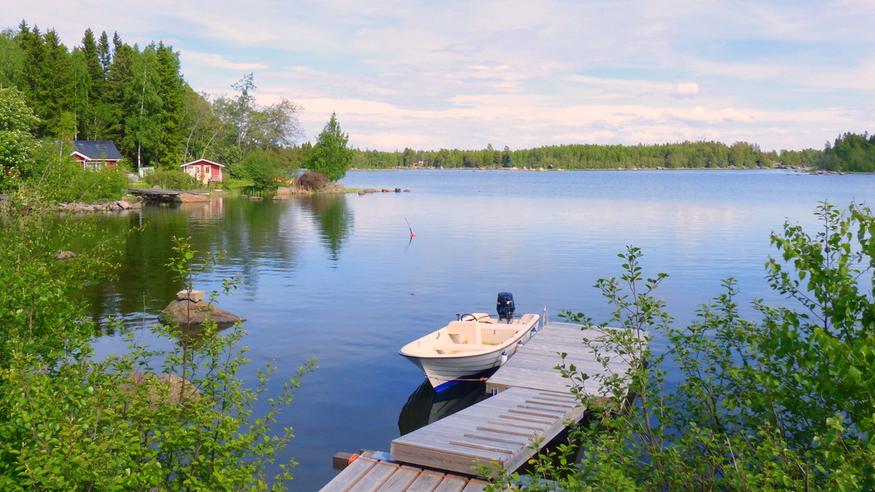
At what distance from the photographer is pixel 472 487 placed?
1073 centimetres

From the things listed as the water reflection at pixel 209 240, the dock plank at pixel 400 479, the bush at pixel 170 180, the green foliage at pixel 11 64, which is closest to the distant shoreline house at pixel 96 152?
the bush at pixel 170 180

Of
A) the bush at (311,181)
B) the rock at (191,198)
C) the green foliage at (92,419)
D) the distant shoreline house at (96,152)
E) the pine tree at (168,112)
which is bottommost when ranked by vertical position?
the rock at (191,198)

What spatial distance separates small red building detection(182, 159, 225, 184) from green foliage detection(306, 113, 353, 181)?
61.6 feet

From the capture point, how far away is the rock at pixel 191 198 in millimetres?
82438

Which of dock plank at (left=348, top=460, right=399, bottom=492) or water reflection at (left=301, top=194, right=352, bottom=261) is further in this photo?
water reflection at (left=301, top=194, right=352, bottom=261)

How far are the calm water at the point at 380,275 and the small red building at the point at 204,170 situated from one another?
23283mm

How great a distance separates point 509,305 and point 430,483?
41.5 feet

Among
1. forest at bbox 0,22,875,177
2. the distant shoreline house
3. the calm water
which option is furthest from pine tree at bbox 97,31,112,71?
the calm water

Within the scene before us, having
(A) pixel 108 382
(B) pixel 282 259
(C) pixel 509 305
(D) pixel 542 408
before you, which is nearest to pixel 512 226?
(B) pixel 282 259

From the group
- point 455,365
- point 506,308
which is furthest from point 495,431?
point 506,308

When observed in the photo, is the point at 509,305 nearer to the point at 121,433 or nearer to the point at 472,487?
the point at 472,487

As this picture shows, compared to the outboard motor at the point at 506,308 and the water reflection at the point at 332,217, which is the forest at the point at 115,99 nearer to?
the water reflection at the point at 332,217

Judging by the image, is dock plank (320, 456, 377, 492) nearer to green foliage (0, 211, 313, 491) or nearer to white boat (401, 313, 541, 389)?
green foliage (0, 211, 313, 491)

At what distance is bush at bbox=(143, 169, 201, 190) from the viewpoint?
87.8 meters
